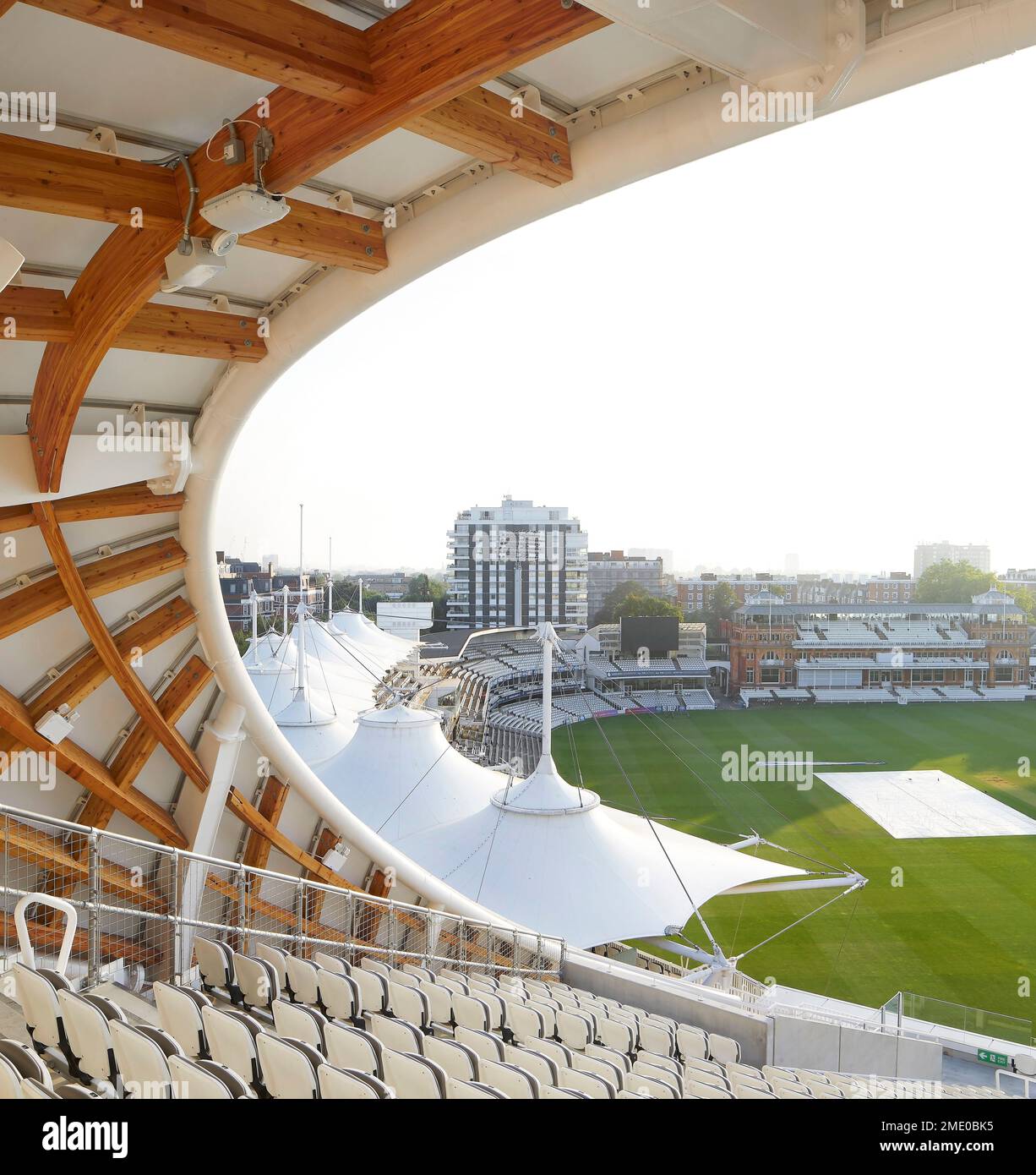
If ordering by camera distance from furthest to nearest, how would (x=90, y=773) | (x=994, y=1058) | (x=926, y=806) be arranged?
(x=926, y=806), (x=994, y=1058), (x=90, y=773)

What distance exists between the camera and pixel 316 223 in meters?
4.74

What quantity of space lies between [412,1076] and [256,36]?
Answer: 4318 mm

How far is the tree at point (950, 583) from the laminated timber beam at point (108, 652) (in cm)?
6731

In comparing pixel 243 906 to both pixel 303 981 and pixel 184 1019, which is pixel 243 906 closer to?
pixel 303 981

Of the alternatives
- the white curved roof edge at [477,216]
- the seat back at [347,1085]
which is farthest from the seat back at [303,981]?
the white curved roof edge at [477,216]

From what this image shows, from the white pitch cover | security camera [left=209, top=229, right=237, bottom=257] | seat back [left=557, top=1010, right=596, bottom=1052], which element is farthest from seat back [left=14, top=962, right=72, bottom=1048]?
the white pitch cover

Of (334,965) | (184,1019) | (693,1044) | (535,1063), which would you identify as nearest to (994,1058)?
(693,1044)

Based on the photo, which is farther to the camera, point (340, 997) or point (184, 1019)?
point (340, 997)

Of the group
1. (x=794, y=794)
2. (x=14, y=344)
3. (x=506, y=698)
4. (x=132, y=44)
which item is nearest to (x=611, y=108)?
(x=132, y=44)

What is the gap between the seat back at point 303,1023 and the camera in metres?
4.73

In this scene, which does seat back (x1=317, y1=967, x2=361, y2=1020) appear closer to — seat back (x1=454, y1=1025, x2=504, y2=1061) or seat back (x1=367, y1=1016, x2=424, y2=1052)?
seat back (x1=367, y1=1016, x2=424, y2=1052)

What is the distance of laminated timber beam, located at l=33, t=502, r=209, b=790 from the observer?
6383 mm

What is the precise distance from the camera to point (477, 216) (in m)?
4.76

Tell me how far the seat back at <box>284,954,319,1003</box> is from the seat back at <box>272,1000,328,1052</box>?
1247mm
